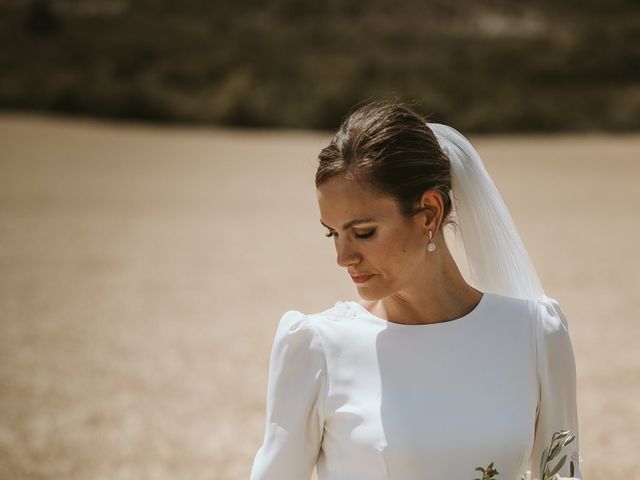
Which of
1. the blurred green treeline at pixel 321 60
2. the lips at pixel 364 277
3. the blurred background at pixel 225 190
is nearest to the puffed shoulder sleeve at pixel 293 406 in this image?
the lips at pixel 364 277

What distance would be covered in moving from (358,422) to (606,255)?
11717 mm

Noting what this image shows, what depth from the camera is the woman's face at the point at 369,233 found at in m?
1.86

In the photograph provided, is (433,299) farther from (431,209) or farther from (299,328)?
(299,328)

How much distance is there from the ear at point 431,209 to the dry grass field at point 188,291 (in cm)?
58

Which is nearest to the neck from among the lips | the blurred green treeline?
the lips

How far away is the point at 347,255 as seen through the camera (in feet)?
6.14

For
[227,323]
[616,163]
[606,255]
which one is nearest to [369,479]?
[227,323]

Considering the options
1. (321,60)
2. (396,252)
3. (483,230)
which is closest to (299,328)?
(396,252)

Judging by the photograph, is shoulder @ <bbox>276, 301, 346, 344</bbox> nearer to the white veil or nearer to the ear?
the ear

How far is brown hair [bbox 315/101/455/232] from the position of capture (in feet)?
6.09

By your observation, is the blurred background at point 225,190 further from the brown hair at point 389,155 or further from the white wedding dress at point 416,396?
the white wedding dress at point 416,396

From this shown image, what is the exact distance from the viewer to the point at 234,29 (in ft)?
115

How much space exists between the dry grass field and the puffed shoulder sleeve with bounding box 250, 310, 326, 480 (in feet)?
1.22

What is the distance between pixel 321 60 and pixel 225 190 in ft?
47.0
